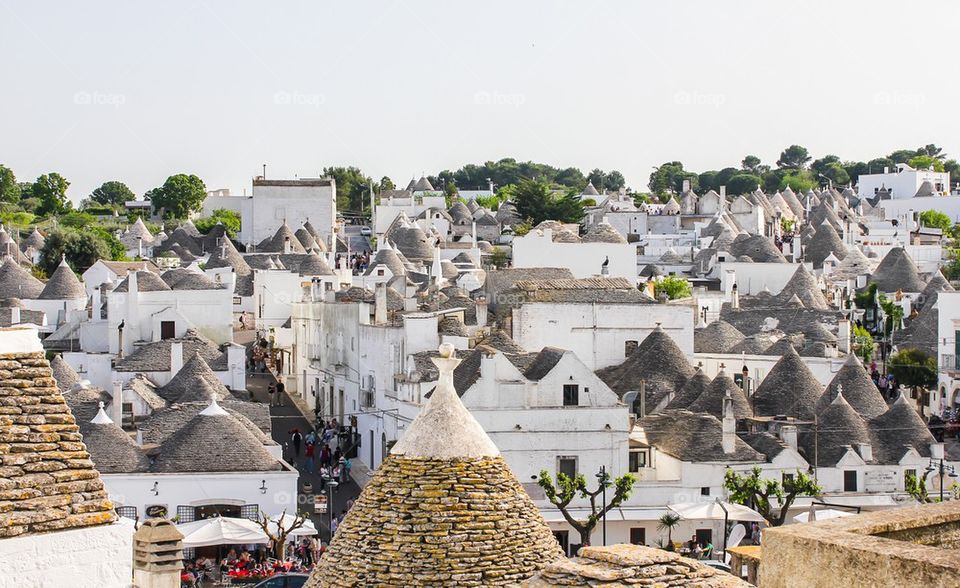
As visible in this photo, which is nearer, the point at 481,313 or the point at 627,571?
the point at 627,571

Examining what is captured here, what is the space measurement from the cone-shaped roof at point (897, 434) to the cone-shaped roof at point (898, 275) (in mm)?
36997

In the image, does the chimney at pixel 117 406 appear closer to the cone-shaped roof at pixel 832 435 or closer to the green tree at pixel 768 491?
the green tree at pixel 768 491

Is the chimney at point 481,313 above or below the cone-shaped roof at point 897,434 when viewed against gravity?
above

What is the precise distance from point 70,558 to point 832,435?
3715cm

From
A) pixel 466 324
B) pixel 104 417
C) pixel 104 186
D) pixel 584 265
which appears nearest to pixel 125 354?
pixel 466 324

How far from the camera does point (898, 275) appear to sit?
83.8 m

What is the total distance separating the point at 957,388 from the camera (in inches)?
2365

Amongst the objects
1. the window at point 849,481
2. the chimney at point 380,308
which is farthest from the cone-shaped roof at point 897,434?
the chimney at point 380,308

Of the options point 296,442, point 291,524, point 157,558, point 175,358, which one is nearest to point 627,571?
point 157,558

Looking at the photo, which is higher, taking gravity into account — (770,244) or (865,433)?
(770,244)

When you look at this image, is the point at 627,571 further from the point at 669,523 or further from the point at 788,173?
the point at 788,173

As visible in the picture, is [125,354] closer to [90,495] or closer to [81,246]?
[81,246]

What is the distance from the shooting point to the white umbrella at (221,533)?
1352 inches

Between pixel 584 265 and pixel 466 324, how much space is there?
14.9 metres
